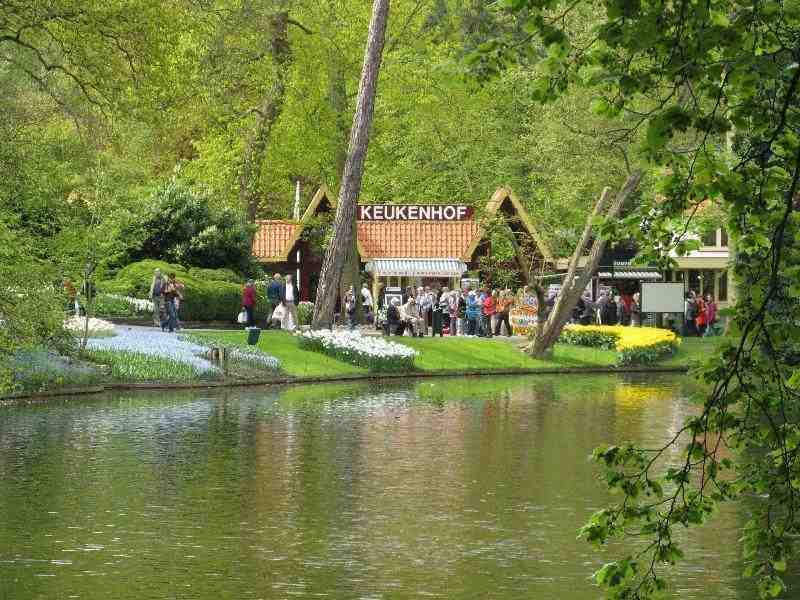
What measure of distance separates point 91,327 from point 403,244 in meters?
31.4

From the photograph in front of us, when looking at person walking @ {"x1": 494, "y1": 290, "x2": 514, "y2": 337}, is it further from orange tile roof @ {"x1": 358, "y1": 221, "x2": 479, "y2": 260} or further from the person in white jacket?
orange tile roof @ {"x1": 358, "y1": 221, "x2": 479, "y2": 260}

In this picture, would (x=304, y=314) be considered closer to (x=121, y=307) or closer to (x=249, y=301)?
(x=249, y=301)

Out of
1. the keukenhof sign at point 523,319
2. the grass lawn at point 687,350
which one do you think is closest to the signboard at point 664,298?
the grass lawn at point 687,350

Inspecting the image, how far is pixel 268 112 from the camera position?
5916cm

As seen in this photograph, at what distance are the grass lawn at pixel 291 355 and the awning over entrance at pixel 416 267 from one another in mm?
23674

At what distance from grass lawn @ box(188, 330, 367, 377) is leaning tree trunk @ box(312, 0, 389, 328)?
152 centimetres

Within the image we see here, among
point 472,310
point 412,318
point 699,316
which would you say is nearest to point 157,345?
point 412,318

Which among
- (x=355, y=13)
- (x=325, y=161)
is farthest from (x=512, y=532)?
(x=325, y=161)

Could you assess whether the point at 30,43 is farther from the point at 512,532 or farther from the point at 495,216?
the point at 512,532

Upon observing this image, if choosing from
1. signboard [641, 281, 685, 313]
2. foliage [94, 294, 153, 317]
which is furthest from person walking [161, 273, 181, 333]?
signboard [641, 281, 685, 313]

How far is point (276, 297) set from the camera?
169 feet

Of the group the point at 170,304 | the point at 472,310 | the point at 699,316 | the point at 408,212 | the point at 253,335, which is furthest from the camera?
the point at 408,212

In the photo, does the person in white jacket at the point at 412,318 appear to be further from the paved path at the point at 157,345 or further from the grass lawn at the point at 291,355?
the paved path at the point at 157,345

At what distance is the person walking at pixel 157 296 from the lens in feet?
156
